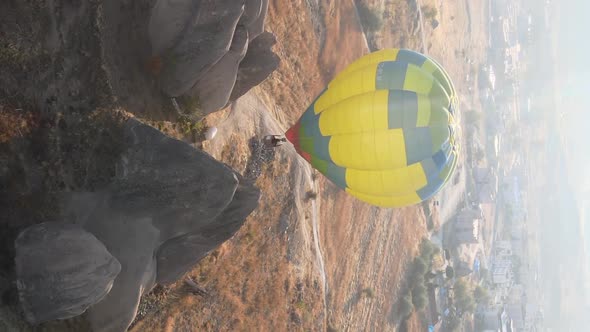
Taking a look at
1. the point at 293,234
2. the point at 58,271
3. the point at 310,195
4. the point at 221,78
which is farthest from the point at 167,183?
the point at 310,195

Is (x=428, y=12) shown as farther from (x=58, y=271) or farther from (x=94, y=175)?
(x=58, y=271)

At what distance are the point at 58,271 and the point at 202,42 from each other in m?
7.96

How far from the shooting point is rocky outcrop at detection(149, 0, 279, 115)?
1458cm

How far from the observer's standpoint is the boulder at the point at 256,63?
19.0 meters

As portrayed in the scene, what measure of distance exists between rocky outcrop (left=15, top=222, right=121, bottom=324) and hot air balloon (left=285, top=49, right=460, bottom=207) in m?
12.3

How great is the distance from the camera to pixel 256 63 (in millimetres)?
19109

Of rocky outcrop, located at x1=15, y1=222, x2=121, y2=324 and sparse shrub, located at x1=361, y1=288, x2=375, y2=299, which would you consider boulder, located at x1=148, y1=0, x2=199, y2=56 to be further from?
sparse shrub, located at x1=361, y1=288, x2=375, y2=299

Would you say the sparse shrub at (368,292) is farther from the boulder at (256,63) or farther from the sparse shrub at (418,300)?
the boulder at (256,63)

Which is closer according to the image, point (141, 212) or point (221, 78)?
point (141, 212)

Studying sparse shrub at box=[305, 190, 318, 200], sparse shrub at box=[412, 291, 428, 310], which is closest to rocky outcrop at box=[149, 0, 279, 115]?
sparse shrub at box=[305, 190, 318, 200]

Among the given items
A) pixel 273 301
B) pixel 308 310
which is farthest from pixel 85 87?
pixel 308 310

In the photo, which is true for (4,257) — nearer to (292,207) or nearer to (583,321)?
(292,207)

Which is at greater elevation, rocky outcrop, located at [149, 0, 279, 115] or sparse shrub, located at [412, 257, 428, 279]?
rocky outcrop, located at [149, 0, 279, 115]

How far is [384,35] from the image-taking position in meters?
52.9
